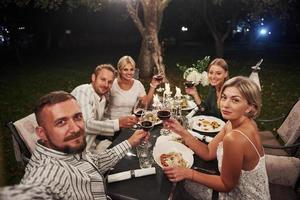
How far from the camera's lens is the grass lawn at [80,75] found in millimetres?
8781

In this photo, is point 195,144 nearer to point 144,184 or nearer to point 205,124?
point 144,184

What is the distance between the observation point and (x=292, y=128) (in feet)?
15.1

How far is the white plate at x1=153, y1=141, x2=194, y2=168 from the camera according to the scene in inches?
132

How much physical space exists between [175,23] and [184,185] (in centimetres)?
2541

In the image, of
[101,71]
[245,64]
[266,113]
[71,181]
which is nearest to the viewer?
[71,181]

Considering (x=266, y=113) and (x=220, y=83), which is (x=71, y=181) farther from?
(x=266, y=113)

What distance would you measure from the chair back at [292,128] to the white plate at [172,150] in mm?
1798

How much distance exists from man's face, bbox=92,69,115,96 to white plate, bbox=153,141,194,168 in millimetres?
1440

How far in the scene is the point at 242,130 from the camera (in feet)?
9.50

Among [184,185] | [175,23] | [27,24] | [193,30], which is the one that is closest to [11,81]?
[27,24]

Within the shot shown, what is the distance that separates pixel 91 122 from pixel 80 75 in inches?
444

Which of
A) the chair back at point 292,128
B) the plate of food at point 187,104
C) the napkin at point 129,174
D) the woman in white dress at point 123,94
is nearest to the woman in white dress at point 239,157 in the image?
the napkin at point 129,174

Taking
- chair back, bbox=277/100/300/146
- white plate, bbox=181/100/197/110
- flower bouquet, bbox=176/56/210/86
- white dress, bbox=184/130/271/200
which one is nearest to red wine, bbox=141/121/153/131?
white dress, bbox=184/130/271/200

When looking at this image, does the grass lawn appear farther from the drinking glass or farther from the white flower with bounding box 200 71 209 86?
the white flower with bounding box 200 71 209 86
